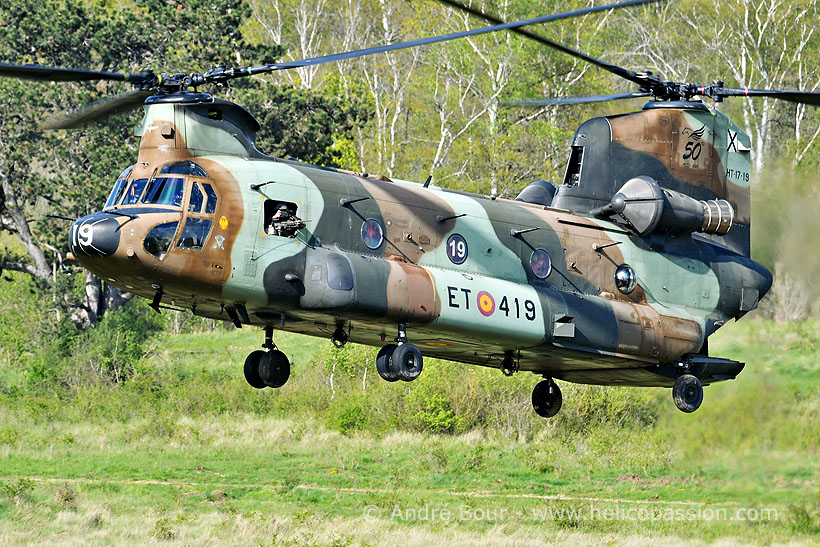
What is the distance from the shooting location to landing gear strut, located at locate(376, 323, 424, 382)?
15.1 m

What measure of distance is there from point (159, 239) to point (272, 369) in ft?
9.76

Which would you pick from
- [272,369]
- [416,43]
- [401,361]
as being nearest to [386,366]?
[401,361]

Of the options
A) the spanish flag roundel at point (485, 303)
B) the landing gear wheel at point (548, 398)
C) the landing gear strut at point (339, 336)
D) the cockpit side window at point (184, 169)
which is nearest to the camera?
the cockpit side window at point (184, 169)

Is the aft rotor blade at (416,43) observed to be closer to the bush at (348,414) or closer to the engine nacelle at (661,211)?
the engine nacelle at (661,211)

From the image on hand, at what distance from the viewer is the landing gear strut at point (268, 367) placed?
16.1 metres

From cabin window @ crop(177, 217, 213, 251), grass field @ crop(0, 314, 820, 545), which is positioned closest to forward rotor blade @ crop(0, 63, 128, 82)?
cabin window @ crop(177, 217, 213, 251)

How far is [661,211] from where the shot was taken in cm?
1819

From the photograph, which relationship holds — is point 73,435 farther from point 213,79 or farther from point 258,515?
point 213,79

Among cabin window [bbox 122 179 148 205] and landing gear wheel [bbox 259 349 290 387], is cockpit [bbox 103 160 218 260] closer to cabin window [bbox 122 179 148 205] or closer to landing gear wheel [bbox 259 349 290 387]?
cabin window [bbox 122 179 148 205]

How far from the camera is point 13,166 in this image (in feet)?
128

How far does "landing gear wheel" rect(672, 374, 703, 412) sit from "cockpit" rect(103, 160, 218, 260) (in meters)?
8.08

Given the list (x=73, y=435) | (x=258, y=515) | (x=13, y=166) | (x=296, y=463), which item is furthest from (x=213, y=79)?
(x=13, y=166)

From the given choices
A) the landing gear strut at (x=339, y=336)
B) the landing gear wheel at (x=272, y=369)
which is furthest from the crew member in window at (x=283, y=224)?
the landing gear wheel at (x=272, y=369)

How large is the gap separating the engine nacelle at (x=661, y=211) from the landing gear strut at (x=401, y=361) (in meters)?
4.90
